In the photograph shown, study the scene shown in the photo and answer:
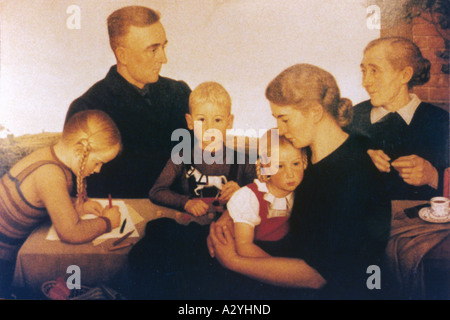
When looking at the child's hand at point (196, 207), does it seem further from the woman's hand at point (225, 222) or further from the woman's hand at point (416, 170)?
the woman's hand at point (416, 170)

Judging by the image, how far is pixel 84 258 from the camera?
3.61 meters

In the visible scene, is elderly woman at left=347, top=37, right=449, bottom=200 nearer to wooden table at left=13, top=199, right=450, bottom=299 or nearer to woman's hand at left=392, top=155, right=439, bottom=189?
woman's hand at left=392, top=155, right=439, bottom=189

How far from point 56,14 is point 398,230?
3.32 meters

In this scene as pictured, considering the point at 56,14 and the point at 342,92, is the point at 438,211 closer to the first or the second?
the point at 342,92

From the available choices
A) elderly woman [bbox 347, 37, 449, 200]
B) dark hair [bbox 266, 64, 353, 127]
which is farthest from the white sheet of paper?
elderly woman [bbox 347, 37, 449, 200]

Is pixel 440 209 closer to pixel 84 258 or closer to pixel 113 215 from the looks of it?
pixel 113 215

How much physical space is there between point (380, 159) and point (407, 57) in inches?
33.6

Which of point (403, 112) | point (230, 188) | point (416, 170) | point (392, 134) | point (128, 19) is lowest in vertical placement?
point (230, 188)

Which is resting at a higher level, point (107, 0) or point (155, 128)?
point (107, 0)

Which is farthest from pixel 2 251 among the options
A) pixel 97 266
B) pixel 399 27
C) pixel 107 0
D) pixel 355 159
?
pixel 399 27

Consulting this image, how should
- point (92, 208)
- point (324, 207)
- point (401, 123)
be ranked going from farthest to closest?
point (92, 208), point (401, 123), point (324, 207)

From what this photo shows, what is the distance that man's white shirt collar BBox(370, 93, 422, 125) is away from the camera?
11.7ft

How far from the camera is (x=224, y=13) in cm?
366

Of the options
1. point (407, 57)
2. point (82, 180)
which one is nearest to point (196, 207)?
point (82, 180)
